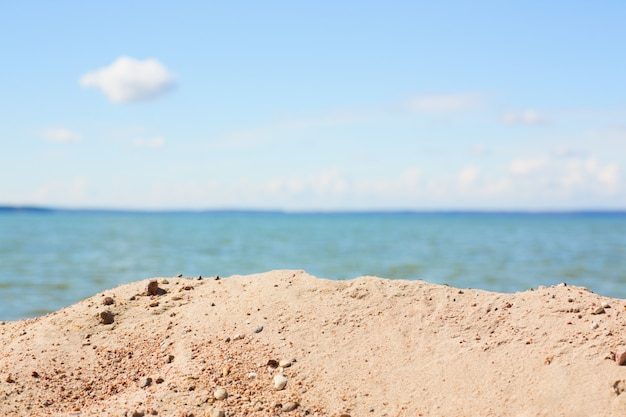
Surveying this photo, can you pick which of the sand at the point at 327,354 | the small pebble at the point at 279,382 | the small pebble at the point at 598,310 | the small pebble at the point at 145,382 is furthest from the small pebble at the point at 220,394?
the small pebble at the point at 598,310

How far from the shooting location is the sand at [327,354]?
4633mm

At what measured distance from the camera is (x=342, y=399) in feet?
15.5

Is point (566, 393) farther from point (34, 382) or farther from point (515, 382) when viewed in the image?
point (34, 382)

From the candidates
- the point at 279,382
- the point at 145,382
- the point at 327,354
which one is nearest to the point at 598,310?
the point at 327,354

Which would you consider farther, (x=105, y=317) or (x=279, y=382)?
(x=105, y=317)

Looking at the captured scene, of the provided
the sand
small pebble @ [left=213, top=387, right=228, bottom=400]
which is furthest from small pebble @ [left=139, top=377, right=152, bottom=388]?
small pebble @ [left=213, top=387, right=228, bottom=400]

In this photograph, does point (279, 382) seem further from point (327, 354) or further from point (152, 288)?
point (152, 288)

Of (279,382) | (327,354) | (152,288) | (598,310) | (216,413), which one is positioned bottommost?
(216,413)

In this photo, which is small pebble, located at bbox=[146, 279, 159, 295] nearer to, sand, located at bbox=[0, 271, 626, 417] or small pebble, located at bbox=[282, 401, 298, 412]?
sand, located at bbox=[0, 271, 626, 417]

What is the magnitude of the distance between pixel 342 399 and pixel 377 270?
19232 mm

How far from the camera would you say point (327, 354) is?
5223 millimetres

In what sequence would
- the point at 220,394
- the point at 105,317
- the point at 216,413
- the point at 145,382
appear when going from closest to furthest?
the point at 216,413
the point at 220,394
the point at 145,382
the point at 105,317

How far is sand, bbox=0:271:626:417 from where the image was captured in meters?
4.63

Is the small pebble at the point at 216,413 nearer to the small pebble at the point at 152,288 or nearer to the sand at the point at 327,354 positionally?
the sand at the point at 327,354
